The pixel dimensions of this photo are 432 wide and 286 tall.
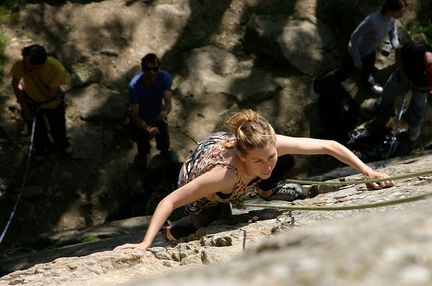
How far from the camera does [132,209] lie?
31.7 feet

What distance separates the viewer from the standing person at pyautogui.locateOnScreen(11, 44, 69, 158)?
8.75 metres

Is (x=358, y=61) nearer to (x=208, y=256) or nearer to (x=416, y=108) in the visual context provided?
(x=416, y=108)

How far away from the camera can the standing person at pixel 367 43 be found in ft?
29.7

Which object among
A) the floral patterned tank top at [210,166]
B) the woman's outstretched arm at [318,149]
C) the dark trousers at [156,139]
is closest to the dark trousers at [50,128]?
the dark trousers at [156,139]

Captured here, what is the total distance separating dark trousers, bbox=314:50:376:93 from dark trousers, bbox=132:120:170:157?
1.97 meters

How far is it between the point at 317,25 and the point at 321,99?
1742 millimetres

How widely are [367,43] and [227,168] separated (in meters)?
5.10

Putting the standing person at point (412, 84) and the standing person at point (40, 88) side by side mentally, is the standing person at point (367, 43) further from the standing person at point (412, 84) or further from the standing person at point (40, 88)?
the standing person at point (40, 88)

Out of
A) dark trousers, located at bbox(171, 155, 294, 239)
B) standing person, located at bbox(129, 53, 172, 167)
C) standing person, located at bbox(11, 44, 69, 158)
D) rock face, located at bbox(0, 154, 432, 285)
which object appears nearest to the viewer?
rock face, located at bbox(0, 154, 432, 285)

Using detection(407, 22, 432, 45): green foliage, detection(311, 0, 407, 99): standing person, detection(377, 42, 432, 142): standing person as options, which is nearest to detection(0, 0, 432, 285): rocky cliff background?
detection(407, 22, 432, 45): green foliage

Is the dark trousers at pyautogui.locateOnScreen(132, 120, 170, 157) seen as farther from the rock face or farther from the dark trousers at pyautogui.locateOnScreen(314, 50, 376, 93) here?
the dark trousers at pyautogui.locateOnScreen(314, 50, 376, 93)

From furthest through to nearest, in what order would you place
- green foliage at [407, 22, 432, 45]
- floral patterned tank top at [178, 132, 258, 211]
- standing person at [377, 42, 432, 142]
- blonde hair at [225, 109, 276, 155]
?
green foliage at [407, 22, 432, 45]
standing person at [377, 42, 432, 142]
floral patterned tank top at [178, 132, 258, 211]
blonde hair at [225, 109, 276, 155]

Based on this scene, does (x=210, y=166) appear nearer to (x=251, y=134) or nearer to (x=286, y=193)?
(x=251, y=134)

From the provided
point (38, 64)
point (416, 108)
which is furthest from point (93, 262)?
point (416, 108)
